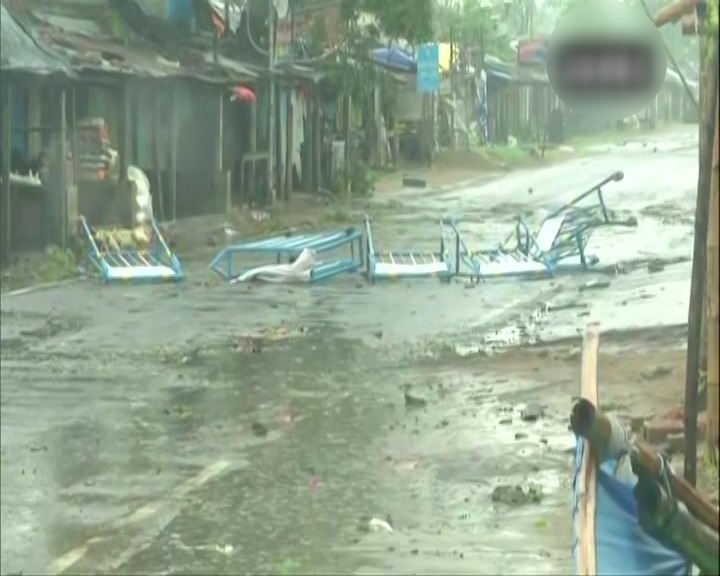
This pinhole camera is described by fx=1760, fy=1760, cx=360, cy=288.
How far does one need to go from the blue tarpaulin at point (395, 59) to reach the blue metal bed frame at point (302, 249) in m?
0.97

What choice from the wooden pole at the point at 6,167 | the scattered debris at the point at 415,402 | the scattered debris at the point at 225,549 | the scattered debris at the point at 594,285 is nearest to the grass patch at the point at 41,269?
the wooden pole at the point at 6,167

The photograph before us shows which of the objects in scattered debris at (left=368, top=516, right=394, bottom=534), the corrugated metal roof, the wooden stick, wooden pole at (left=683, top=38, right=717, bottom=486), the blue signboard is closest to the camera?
the wooden stick

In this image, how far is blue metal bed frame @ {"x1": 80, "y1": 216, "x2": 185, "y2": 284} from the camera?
8.40m

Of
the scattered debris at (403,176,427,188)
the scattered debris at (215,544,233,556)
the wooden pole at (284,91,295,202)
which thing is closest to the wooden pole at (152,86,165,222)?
the wooden pole at (284,91,295,202)

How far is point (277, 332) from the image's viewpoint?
335 inches

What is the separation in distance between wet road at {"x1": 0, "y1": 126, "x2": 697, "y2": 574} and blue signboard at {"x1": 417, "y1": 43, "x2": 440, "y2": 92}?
702 mm

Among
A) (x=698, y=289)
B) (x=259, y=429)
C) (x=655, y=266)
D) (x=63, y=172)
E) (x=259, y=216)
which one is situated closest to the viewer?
(x=698, y=289)

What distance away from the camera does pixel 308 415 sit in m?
6.89

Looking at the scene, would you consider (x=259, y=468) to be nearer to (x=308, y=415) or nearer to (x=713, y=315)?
(x=308, y=415)

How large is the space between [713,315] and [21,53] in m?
4.41

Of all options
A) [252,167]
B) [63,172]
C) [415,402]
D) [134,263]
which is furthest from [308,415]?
[252,167]

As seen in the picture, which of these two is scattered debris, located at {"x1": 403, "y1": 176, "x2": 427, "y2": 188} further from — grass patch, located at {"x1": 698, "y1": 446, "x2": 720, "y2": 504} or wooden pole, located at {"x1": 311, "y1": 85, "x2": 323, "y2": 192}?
grass patch, located at {"x1": 698, "y1": 446, "x2": 720, "y2": 504}

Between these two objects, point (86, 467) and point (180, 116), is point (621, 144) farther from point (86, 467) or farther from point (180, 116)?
point (86, 467)

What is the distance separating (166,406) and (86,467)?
0.93m
